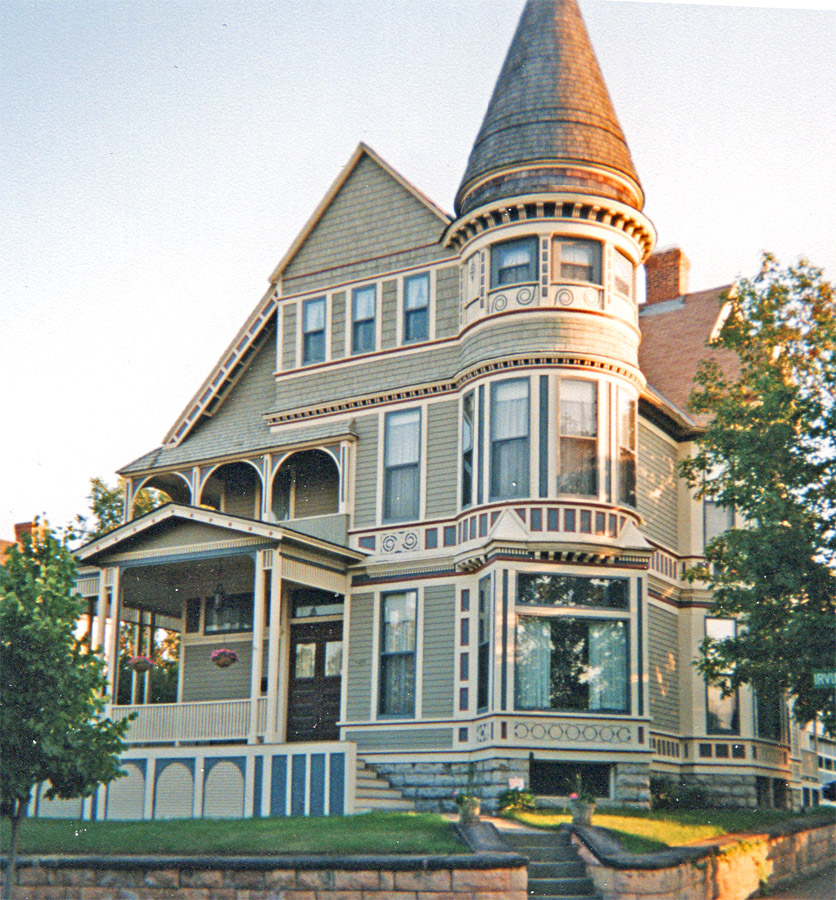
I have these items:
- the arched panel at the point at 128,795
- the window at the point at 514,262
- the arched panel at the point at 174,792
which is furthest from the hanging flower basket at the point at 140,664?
the window at the point at 514,262

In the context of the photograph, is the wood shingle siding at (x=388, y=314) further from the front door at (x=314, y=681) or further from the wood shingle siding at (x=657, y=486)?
the front door at (x=314, y=681)

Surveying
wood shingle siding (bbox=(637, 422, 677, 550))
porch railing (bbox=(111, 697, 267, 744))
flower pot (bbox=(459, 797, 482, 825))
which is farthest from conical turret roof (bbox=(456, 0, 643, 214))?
flower pot (bbox=(459, 797, 482, 825))

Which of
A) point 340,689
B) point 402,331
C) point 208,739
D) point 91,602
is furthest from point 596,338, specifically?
point 91,602

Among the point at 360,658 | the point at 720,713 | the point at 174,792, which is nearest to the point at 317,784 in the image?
the point at 174,792

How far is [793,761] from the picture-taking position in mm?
26547

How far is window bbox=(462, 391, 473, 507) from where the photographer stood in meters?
22.9

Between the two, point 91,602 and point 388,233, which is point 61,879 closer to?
point 91,602

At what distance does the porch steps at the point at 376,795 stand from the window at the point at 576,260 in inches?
378

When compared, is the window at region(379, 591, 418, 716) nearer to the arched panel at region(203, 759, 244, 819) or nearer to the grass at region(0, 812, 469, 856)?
the arched panel at region(203, 759, 244, 819)

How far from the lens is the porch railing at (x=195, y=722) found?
73.3 feet

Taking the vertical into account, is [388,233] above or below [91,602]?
above

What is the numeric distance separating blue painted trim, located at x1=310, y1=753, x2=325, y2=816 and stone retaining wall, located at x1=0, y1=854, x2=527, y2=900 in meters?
4.41

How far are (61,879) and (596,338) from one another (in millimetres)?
12563

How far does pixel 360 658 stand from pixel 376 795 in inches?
110
